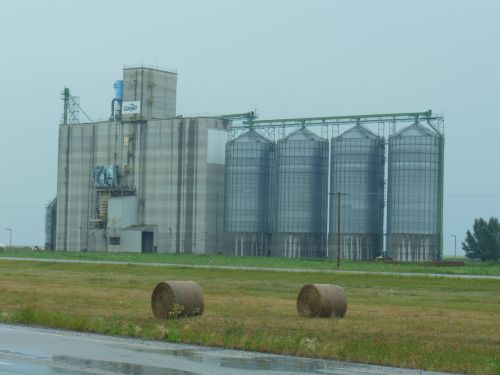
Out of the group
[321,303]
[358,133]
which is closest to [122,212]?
[358,133]

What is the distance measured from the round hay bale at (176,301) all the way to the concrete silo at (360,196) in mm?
90302

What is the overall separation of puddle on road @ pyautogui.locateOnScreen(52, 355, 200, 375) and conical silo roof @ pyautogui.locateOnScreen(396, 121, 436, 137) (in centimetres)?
10319

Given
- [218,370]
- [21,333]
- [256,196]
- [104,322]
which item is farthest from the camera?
[256,196]

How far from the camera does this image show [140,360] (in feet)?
70.4

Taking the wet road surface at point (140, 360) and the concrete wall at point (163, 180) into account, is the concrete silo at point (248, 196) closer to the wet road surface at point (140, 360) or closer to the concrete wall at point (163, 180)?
the concrete wall at point (163, 180)

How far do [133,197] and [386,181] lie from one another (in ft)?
111

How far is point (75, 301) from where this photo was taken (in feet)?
131

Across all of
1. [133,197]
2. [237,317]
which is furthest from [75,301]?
[133,197]

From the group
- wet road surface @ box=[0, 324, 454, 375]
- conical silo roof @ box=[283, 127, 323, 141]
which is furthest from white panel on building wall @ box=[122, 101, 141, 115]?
wet road surface @ box=[0, 324, 454, 375]

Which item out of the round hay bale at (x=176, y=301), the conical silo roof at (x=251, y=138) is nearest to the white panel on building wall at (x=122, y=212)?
the conical silo roof at (x=251, y=138)

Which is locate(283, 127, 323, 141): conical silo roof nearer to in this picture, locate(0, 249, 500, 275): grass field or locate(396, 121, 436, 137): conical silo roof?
locate(396, 121, 436, 137): conical silo roof

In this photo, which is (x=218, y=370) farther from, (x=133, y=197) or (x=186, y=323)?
(x=133, y=197)

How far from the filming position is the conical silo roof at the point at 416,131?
121812mm

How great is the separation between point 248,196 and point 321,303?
96.0m
